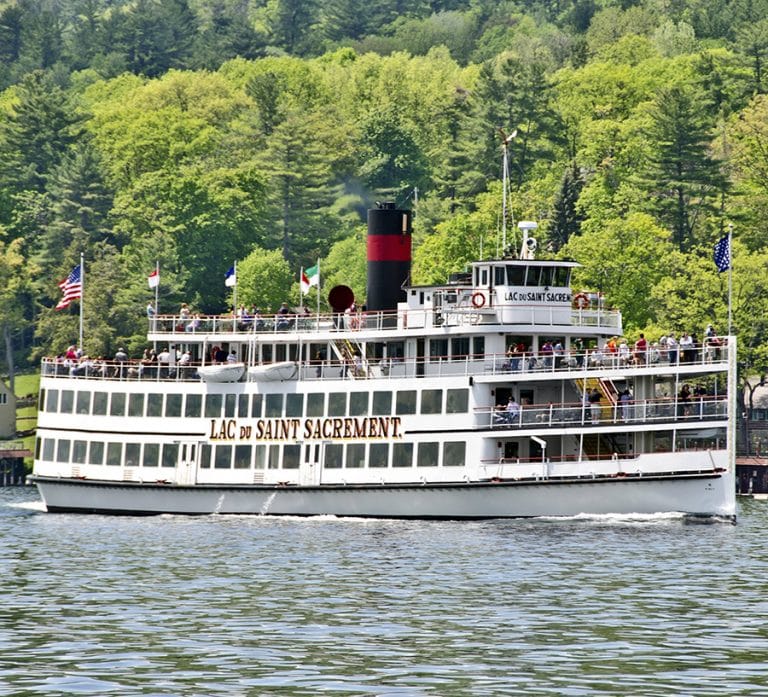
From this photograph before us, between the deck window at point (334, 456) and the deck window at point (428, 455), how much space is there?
3224 millimetres

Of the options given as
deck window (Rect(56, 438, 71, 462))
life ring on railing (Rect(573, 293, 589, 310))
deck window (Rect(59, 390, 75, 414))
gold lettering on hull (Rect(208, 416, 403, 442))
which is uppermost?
life ring on railing (Rect(573, 293, 589, 310))

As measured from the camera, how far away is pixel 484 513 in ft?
238

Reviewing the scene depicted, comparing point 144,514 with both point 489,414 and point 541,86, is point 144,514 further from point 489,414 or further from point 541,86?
point 541,86

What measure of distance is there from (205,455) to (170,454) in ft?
4.62

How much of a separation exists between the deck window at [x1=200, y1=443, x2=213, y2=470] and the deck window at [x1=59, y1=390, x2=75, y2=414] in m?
6.02

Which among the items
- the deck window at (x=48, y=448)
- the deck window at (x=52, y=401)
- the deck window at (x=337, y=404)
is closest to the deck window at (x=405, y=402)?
the deck window at (x=337, y=404)

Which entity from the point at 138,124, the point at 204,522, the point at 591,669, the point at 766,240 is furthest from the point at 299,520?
the point at 138,124

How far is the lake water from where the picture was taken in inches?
1641

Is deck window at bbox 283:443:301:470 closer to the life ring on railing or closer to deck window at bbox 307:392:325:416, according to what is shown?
deck window at bbox 307:392:325:416

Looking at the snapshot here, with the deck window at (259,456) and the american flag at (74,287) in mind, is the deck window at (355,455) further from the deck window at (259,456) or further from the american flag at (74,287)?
the american flag at (74,287)

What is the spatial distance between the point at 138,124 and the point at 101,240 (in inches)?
849

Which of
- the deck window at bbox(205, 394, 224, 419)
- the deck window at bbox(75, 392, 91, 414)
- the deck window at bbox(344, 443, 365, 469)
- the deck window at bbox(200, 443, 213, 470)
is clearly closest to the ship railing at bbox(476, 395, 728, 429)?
the deck window at bbox(344, 443, 365, 469)

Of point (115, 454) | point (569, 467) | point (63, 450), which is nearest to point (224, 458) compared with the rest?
point (115, 454)

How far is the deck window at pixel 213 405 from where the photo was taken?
78.9 metres
